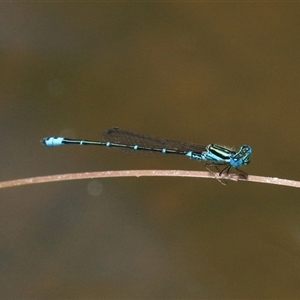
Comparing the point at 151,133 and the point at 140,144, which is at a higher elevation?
the point at 151,133

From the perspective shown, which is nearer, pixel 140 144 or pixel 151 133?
pixel 140 144

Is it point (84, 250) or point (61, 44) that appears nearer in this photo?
point (84, 250)

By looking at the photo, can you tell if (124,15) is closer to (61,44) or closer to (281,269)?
(61,44)

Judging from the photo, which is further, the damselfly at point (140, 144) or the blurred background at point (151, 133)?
the damselfly at point (140, 144)

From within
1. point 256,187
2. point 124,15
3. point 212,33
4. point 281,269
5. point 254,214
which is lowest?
point 281,269

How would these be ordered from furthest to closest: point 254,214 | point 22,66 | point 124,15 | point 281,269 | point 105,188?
1. point 124,15
2. point 22,66
3. point 105,188
4. point 254,214
5. point 281,269

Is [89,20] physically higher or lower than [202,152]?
higher

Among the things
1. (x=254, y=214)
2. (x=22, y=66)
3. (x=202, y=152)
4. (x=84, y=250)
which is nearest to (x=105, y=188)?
(x=84, y=250)

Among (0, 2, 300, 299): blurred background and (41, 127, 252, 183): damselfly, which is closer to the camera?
(0, 2, 300, 299): blurred background
